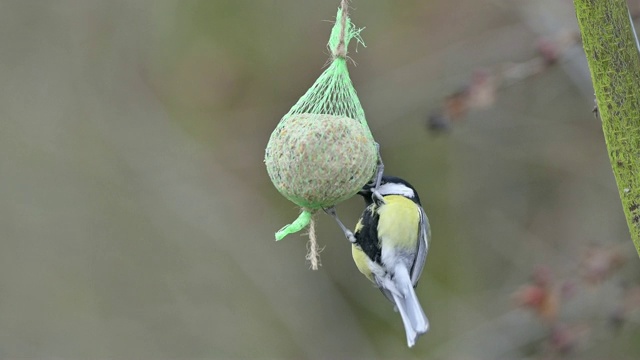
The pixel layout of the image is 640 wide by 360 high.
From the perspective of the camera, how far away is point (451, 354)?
4.74 meters

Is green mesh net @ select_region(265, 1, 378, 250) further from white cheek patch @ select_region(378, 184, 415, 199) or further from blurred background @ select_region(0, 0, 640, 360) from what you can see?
Answer: blurred background @ select_region(0, 0, 640, 360)

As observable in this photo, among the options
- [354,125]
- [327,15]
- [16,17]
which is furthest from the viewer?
[16,17]

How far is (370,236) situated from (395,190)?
7.2 inches

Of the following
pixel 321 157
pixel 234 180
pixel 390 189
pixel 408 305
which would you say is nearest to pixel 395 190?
pixel 390 189

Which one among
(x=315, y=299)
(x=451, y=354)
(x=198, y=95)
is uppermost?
(x=198, y=95)

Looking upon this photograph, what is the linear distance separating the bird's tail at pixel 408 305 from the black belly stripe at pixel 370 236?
9cm

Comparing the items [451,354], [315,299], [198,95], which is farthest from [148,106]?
[451,354]

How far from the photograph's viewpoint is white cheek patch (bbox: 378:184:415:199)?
2.76 metres

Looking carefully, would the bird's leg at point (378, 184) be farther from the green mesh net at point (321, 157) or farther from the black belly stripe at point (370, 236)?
the green mesh net at point (321, 157)

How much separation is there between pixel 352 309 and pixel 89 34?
8.77 feet

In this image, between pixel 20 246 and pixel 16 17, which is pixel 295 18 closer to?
pixel 16 17

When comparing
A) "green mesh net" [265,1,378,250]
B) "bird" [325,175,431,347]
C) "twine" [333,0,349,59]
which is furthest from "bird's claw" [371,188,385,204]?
"twine" [333,0,349,59]

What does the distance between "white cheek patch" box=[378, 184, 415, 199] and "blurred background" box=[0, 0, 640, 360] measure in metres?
2.24

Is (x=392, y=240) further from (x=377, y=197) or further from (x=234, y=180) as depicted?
(x=234, y=180)
